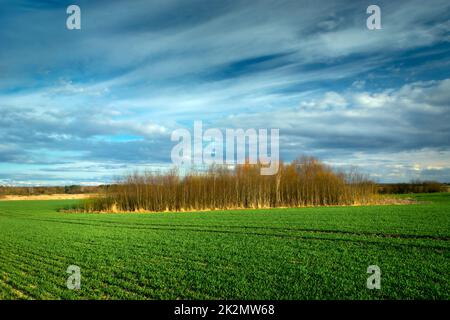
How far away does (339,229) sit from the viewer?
63.9 feet

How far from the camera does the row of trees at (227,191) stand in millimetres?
45906

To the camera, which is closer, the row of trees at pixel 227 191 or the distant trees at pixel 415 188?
the row of trees at pixel 227 191

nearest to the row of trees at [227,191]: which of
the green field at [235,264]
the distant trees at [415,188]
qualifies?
the green field at [235,264]

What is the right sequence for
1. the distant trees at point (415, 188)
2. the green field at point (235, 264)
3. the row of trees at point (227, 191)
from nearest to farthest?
the green field at point (235, 264) → the row of trees at point (227, 191) → the distant trees at point (415, 188)

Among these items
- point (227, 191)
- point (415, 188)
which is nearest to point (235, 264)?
point (227, 191)

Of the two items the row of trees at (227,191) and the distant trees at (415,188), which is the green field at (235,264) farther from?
the distant trees at (415,188)

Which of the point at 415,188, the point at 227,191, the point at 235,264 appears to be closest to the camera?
the point at 235,264

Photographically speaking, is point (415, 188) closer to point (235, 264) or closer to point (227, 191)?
point (227, 191)

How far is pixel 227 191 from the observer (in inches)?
1852

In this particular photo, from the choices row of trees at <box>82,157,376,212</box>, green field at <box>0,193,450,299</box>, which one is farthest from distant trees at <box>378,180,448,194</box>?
green field at <box>0,193,450,299</box>

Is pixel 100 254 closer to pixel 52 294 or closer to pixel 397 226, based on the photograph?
pixel 52 294

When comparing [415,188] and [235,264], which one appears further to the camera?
[415,188]
